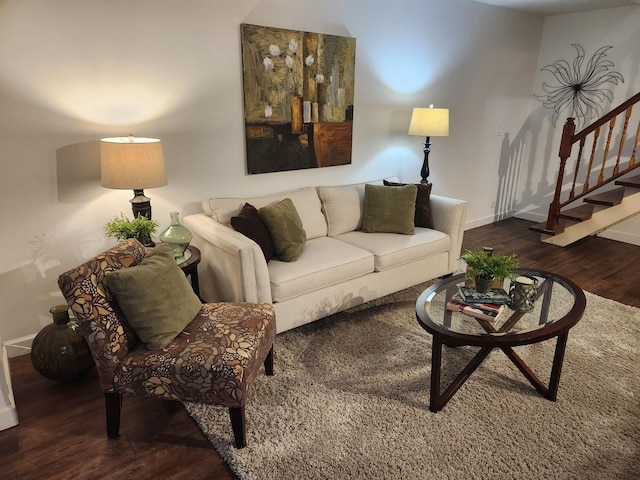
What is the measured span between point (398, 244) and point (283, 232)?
90 centimetres

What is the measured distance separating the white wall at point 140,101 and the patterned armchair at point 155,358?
0.96m

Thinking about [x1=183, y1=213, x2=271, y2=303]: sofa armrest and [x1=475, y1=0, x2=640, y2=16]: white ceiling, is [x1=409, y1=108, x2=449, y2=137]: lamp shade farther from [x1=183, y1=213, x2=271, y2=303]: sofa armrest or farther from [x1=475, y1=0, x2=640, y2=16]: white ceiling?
[x1=183, y1=213, x2=271, y2=303]: sofa armrest

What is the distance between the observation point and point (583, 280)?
3.70 m

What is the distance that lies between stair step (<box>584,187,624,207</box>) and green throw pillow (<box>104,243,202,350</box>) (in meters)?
4.17

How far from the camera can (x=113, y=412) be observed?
1930 mm

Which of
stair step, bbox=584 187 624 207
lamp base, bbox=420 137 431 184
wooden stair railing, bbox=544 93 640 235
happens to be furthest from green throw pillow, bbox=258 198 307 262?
stair step, bbox=584 187 624 207

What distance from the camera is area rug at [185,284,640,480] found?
180cm

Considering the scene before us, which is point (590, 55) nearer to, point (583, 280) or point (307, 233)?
point (583, 280)

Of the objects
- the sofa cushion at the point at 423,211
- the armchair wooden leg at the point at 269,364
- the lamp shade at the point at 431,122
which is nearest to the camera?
the armchair wooden leg at the point at 269,364

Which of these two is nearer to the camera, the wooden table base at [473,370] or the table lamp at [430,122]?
the wooden table base at [473,370]

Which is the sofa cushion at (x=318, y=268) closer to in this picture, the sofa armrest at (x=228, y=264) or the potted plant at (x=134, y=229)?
the sofa armrest at (x=228, y=264)

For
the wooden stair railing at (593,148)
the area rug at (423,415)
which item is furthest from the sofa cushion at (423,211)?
the wooden stair railing at (593,148)

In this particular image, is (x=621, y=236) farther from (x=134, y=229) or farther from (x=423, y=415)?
(x=134, y=229)

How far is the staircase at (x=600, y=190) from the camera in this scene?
164 inches
